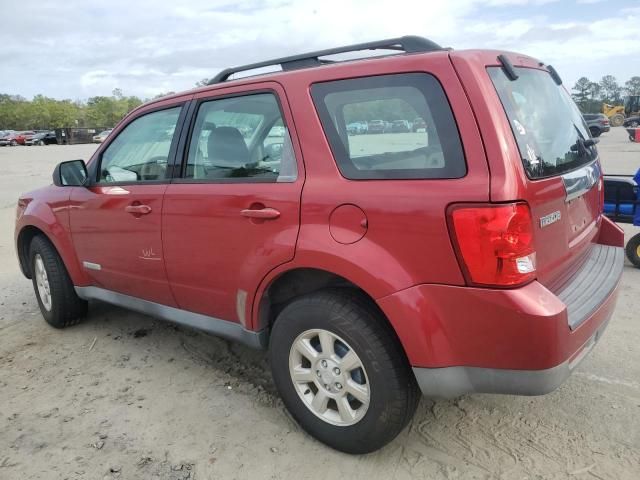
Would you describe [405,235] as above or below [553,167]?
below

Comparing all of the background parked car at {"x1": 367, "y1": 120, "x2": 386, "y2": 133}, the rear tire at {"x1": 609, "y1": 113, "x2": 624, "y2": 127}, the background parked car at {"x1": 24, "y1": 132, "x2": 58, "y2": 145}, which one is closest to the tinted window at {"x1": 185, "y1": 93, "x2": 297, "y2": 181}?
the background parked car at {"x1": 367, "y1": 120, "x2": 386, "y2": 133}

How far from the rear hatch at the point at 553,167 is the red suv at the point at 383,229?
1cm

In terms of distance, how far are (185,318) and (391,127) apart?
69.8 inches

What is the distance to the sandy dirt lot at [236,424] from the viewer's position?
2.48 meters

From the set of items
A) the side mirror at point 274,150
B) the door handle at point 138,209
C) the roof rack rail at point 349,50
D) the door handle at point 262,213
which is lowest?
the door handle at point 138,209

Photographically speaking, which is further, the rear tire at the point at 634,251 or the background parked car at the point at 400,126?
the rear tire at the point at 634,251

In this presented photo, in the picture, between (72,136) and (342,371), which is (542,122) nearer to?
(342,371)

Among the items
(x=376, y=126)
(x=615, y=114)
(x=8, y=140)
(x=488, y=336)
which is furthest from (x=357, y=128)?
(x=8, y=140)

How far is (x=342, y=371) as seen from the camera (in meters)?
2.46

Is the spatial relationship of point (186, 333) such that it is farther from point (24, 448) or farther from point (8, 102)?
point (8, 102)

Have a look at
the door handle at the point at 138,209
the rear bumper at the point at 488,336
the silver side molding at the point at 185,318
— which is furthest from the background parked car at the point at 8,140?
the rear bumper at the point at 488,336

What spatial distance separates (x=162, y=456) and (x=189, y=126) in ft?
5.97

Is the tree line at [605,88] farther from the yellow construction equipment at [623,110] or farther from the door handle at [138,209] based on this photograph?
the door handle at [138,209]

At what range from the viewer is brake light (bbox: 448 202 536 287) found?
2002 millimetres
